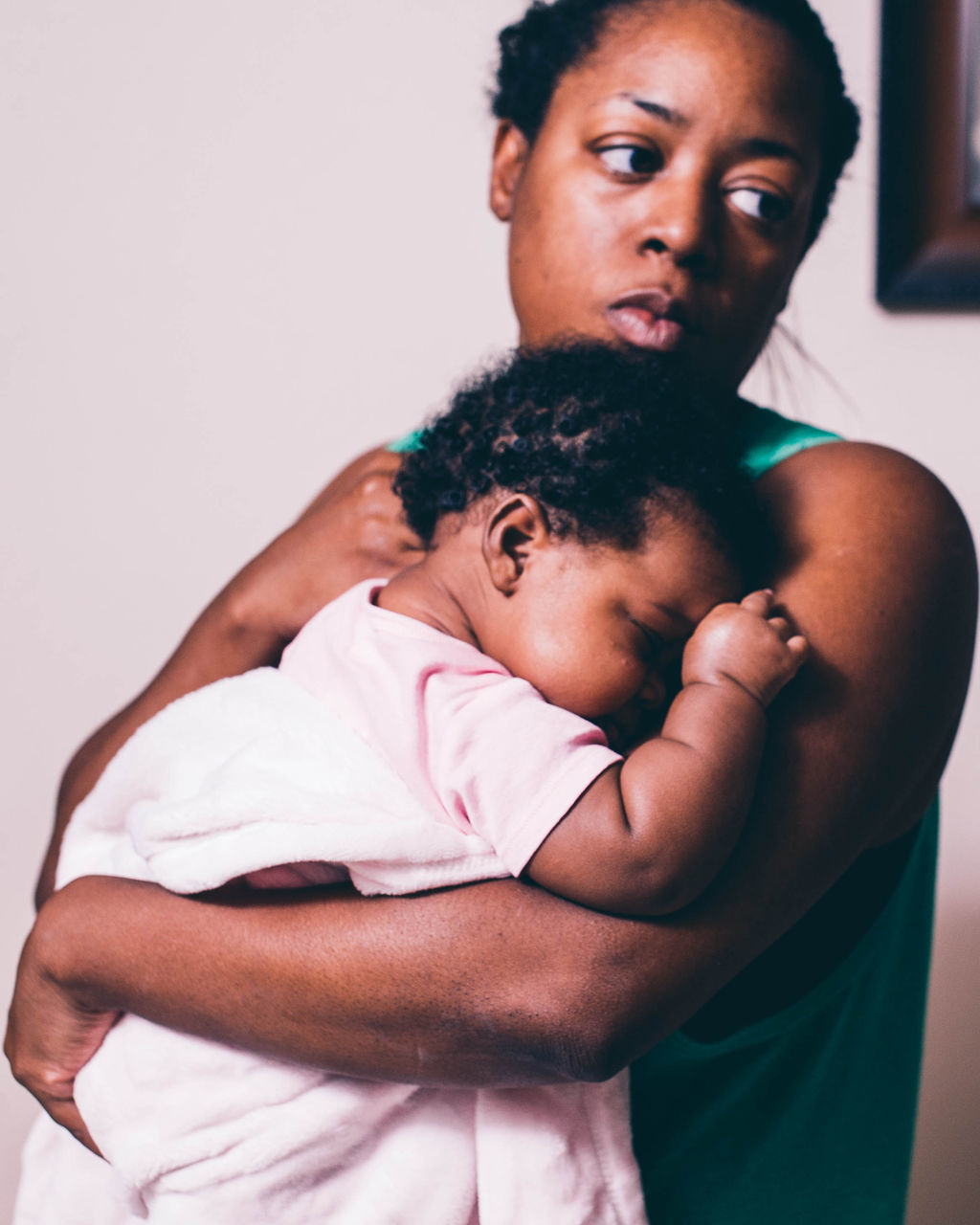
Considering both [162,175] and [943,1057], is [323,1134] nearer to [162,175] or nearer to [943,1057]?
[943,1057]

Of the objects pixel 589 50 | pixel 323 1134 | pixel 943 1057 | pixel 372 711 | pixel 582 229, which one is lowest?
pixel 943 1057

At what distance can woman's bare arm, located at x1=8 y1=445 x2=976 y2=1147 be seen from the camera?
0.69 meters

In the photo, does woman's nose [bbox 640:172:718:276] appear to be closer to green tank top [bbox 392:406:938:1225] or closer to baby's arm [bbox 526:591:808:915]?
green tank top [bbox 392:406:938:1225]

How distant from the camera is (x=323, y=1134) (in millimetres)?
751

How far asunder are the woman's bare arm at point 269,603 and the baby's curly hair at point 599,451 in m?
0.17

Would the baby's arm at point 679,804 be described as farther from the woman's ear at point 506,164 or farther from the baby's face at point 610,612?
the woman's ear at point 506,164

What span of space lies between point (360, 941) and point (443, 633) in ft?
0.78

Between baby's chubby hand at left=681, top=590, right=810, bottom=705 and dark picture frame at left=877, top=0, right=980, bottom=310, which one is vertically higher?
dark picture frame at left=877, top=0, right=980, bottom=310

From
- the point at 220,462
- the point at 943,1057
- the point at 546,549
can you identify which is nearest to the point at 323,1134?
the point at 546,549

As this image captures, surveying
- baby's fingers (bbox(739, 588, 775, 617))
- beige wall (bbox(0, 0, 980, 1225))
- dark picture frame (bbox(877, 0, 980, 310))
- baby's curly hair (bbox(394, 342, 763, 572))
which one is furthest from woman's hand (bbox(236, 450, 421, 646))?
dark picture frame (bbox(877, 0, 980, 310))

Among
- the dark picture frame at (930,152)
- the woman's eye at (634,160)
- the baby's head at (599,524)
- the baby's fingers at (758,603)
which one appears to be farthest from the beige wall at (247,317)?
the baby's fingers at (758,603)

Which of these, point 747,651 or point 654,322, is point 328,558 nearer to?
point 654,322

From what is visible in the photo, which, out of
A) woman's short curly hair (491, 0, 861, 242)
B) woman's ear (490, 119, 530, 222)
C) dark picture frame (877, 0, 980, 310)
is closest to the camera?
woman's short curly hair (491, 0, 861, 242)

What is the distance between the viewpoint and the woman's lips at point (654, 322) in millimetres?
958
